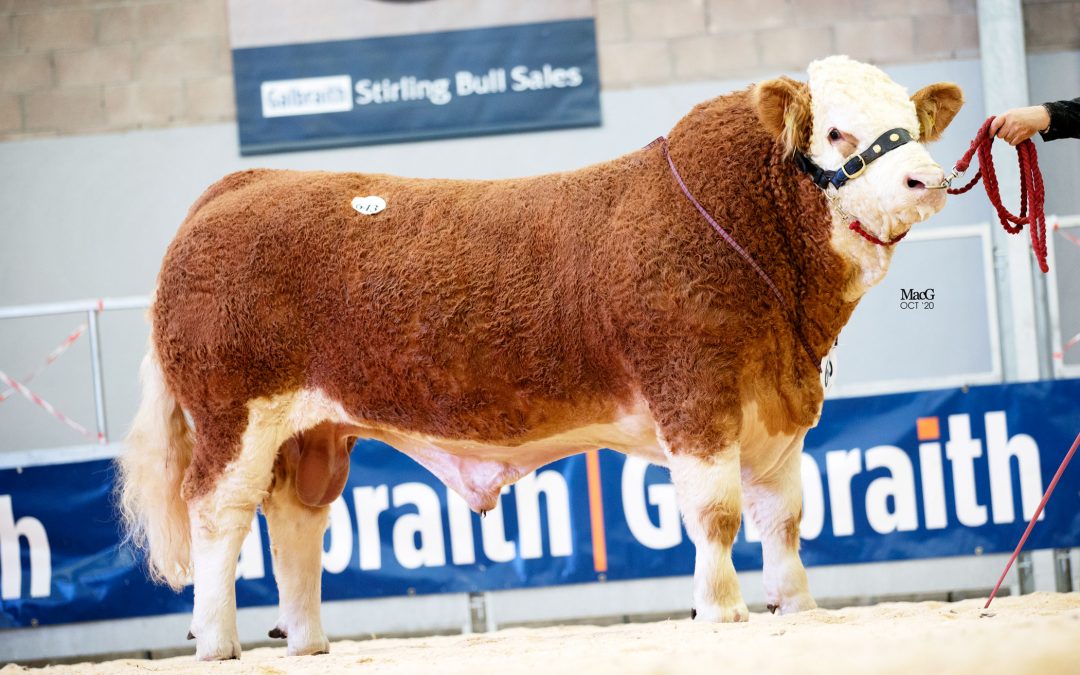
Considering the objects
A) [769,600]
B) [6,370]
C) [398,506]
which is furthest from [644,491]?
[6,370]

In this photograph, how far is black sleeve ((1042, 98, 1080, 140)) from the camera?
321cm

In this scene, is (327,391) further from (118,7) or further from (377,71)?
(118,7)

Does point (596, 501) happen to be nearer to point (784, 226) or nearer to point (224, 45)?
point (784, 226)

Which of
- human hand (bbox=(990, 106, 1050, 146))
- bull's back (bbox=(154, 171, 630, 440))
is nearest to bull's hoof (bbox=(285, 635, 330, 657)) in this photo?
bull's back (bbox=(154, 171, 630, 440))

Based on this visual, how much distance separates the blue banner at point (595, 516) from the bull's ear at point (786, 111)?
8.00ft

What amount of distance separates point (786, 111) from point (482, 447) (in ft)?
4.16

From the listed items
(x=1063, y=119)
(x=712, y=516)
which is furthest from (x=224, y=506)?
(x=1063, y=119)

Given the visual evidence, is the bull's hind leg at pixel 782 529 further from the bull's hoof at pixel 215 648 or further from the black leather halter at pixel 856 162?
the bull's hoof at pixel 215 648

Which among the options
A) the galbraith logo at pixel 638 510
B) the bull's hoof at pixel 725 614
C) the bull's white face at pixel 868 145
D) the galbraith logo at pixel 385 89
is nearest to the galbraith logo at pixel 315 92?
the galbraith logo at pixel 385 89

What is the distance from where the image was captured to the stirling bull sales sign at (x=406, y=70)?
25.1 feet

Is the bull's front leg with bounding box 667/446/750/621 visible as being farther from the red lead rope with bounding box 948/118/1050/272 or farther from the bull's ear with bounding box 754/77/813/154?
the red lead rope with bounding box 948/118/1050/272

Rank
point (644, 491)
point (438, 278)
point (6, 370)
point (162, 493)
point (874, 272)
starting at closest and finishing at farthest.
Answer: point (874, 272)
point (438, 278)
point (162, 493)
point (644, 491)
point (6, 370)

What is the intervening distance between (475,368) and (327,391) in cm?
47

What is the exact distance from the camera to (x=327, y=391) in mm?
3469
